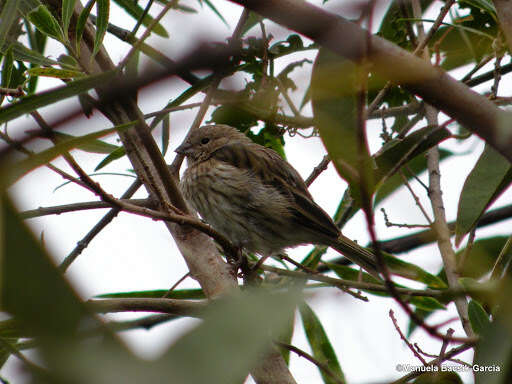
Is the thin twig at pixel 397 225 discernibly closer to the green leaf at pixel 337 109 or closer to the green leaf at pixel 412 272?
the green leaf at pixel 412 272

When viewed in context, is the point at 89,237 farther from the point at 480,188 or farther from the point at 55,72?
the point at 480,188

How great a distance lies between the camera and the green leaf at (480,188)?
2.67 m

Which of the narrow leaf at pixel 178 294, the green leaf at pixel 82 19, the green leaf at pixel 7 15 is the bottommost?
the narrow leaf at pixel 178 294

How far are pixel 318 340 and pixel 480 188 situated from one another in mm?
1364

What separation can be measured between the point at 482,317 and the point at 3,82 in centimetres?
203

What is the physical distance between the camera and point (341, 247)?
430 centimetres

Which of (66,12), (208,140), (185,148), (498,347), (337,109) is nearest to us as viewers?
(498,347)

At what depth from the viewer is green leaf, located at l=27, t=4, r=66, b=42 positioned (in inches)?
A: 106

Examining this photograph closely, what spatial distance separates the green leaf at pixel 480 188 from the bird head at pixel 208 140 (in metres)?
2.53

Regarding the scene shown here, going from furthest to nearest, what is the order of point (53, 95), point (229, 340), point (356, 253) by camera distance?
point (356, 253) < point (53, 95) < point (229, 340)

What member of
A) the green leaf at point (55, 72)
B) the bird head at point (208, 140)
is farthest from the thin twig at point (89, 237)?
the bird head at point (208, 140)

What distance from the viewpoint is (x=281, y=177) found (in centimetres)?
471

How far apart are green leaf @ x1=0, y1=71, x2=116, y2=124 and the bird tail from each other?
2524 mm

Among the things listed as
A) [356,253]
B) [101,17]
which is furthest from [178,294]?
[101,17]
